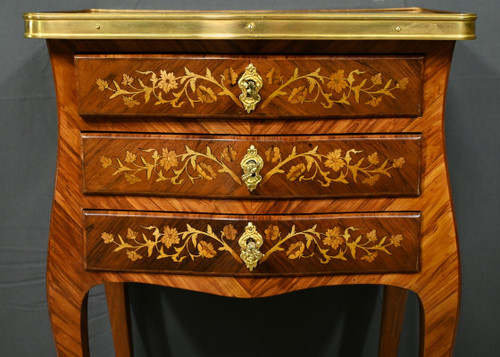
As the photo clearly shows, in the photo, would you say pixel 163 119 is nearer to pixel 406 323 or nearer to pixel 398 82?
pixel 398 82

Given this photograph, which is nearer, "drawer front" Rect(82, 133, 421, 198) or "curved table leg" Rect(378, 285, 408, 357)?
"drawer front" Rect(82, 133, 421, 198)

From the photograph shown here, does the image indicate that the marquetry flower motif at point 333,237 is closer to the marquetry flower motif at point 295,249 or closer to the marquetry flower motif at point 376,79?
the marquetry flower motif at point 295,249

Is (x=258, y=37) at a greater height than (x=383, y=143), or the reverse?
(x=258, y=37)

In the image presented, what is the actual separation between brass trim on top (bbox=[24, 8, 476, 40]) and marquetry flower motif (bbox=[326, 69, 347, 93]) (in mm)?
70

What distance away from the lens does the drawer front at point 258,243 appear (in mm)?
1246

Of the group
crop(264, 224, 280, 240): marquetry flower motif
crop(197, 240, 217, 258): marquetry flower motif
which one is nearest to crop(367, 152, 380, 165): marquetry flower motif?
crop(264, 224, 280, 240): marquetry flower motif

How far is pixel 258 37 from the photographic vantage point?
3.71 ft

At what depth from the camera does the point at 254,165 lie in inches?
47.4

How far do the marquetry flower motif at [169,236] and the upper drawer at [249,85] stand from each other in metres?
0.21

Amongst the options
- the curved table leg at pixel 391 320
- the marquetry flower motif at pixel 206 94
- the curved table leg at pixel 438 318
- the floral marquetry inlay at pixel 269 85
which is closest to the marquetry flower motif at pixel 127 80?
the floral marquetry inlay at pixel 269 85

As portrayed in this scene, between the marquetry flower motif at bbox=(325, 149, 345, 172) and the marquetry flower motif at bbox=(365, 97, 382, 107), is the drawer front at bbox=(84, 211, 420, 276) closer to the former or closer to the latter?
the marquetry flower motif at bbox=(325, 149, 345, 172)

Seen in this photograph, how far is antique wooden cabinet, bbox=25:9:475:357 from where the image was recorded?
116cm

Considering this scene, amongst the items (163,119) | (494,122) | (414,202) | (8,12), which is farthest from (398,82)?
(8,12)

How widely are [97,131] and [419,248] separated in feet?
2.06
